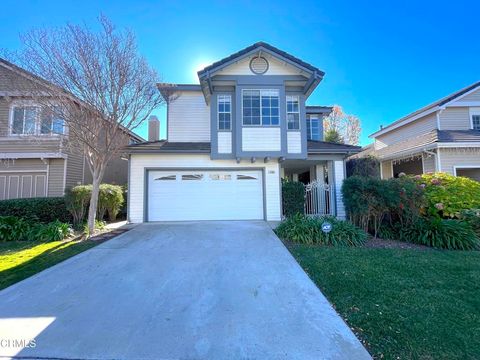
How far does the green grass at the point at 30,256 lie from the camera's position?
460 cm

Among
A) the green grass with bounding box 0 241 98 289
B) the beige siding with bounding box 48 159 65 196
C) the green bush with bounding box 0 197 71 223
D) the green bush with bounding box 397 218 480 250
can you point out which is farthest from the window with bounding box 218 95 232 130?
the beige siding with bounding box 48 159 65 196

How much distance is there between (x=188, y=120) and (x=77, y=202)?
602 cm

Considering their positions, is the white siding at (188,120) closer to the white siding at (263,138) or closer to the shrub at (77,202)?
the white siding at (263,138)

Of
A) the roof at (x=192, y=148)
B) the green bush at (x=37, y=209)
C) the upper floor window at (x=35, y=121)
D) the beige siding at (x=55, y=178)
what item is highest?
the upper floor window at (x=35, y=121)

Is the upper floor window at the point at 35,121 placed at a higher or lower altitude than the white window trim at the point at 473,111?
lower

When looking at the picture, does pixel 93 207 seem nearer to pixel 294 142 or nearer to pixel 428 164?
pixel 294 142

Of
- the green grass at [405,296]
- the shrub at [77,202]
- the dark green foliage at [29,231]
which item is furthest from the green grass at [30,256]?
the green grass at [405,296]

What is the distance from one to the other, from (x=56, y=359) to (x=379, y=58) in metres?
16.8

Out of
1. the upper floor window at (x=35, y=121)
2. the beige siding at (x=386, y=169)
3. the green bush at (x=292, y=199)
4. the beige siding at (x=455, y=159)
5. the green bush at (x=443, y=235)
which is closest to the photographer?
the green bush at (x=443, y=235)

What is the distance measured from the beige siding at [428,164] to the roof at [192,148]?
208 inches

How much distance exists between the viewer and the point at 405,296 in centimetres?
365

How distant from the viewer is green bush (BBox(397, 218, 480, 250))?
657cm

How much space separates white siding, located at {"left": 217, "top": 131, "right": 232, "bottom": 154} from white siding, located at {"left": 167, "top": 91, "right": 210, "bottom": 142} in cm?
167

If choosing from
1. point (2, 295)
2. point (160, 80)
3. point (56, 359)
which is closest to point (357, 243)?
point (56, 359)
